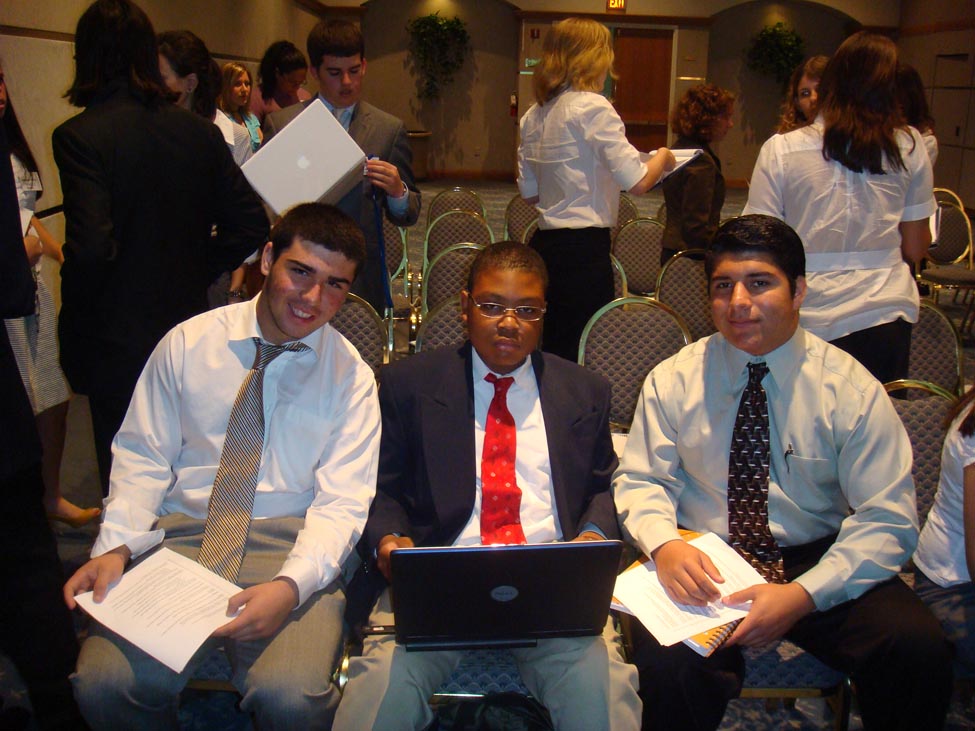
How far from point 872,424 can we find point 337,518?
1.26 meters

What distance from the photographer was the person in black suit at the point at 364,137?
9.91 ft

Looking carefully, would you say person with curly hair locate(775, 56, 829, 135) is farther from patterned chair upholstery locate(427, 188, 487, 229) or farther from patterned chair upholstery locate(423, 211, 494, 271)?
patterned chair upholstery locate(427, 188, 487, 229)

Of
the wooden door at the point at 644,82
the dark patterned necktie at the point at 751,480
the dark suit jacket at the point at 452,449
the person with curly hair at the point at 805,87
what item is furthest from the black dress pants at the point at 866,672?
the wooden door at the point at 644,82

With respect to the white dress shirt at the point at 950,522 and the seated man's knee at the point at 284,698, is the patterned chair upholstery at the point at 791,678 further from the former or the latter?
the seated man's knee at the point at 284,698

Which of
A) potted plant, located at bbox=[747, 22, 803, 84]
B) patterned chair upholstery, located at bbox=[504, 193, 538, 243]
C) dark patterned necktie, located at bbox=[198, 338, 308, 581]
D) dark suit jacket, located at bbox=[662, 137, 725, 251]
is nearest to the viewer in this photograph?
dark patterned necktie, located at bbox=[198, 338, 308, 581]

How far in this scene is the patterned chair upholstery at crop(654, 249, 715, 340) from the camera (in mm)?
3891

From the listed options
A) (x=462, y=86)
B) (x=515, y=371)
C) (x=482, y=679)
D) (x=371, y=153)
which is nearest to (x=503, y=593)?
(x=482, y=679)

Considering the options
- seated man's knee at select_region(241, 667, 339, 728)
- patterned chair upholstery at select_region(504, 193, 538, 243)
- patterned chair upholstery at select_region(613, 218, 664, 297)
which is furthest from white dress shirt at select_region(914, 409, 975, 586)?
patterned chair upholstery at select_region(504, 193, 538, 243)

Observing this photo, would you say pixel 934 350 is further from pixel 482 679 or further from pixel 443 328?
pixel 482 679

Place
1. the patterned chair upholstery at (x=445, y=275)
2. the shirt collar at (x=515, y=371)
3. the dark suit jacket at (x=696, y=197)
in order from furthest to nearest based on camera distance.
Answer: the dark suit jacket at (x=696, y=197) → the patterned chair upholstery at (x=445, y=275) → the shirt collar at (x=515, y=371)

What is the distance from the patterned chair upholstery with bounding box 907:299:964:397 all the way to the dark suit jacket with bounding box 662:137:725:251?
1.49 metres

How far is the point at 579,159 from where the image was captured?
330 cm

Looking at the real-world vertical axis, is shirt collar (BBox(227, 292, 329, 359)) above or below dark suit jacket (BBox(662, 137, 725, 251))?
below

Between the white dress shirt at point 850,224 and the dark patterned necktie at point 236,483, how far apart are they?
177 cm
